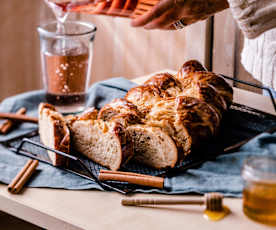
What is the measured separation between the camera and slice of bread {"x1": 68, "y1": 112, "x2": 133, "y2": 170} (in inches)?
48.4

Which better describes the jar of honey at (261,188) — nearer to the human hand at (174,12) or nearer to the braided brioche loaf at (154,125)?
the braided brioche loaf at (154,125)

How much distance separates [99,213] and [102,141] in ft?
0.87

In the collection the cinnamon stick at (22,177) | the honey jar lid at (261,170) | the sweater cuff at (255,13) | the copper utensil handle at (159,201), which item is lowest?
the cinnamon stick at (22,177)

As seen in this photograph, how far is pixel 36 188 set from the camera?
1.20m

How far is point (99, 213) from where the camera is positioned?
3.47 ft

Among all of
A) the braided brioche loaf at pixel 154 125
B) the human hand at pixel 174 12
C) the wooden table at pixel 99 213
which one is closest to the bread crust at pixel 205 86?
the braided brioche loaf at pixel 154 125

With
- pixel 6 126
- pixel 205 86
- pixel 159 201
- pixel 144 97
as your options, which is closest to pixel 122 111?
pixel 144 97

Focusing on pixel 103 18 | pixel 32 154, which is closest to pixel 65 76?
pixel 32 154

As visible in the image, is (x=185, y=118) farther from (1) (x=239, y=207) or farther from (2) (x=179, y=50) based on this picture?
(2) (x=179, y=50)

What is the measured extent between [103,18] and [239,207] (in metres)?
2.13

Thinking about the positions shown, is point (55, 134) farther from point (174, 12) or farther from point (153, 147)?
point (174, 12)

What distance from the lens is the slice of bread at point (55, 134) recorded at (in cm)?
129

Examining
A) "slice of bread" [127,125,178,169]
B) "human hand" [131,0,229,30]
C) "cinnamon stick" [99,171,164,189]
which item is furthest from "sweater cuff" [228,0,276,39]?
"cinnamon stick" [99,171,164,189]

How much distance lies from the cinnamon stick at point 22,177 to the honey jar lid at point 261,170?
0.56m
